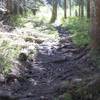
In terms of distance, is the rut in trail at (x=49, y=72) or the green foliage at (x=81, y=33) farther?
the green foliage at (x=81, y=33)

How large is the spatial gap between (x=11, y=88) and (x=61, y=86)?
136 centimetres

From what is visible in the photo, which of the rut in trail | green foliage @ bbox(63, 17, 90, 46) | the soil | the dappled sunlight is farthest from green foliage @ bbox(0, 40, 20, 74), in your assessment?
A: green foliage @ bbox(63, 17, 90, 46)

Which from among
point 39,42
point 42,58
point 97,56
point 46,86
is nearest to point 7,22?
point 39,42

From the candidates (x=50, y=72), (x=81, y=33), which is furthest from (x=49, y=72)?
(x=81, y=33)

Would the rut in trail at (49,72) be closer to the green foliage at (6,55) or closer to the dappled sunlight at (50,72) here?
the dappled sunlight at (50,72)

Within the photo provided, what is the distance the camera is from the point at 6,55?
29.1 ft

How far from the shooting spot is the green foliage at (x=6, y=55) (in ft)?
26.2

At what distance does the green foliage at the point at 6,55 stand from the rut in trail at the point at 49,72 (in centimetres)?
46

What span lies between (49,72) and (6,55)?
56.0 inches

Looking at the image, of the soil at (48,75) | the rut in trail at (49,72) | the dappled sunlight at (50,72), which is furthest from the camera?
the rut in trail at (49,72)

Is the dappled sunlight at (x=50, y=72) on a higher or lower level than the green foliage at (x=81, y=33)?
lower

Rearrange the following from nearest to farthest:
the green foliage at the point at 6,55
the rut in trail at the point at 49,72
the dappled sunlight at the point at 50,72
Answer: the dappled sunlight at the point at 50,72 < the rut in trail at the point at 49,72 < the green foliage at the point at 6,55

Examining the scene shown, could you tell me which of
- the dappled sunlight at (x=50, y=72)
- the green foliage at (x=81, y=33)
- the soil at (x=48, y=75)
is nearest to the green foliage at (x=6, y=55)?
the dappled sunlight at (x=50, y=72)

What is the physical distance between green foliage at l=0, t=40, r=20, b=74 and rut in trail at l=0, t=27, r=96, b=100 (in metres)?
0.46
